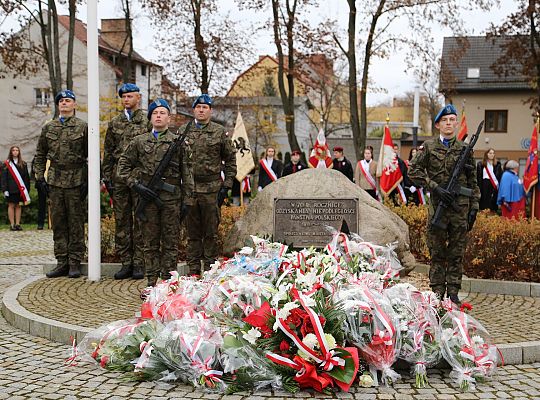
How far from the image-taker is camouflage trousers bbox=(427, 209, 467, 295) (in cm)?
763

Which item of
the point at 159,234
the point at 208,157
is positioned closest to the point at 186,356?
the point at 159,234

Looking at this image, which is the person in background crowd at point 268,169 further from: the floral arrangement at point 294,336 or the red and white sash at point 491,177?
the floral arrangement at point 294,336

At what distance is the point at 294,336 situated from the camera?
519 cm

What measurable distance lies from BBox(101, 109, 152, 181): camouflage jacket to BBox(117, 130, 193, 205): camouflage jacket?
979 millimetres

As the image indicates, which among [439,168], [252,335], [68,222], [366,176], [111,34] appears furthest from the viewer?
[111,34]

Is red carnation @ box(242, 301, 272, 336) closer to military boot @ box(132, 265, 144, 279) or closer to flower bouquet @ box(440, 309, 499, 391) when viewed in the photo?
flower bouquet @ box(440, 309, 499, 391)

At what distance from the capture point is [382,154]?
16188 mm

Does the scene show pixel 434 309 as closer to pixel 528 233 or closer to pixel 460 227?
pixel 460 227

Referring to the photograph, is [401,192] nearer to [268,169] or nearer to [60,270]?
[268,169]

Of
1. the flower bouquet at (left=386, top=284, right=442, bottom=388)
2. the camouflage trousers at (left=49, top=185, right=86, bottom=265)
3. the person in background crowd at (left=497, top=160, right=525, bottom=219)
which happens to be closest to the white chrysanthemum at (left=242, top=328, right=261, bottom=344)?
the flower bouquet at (left=386, top=284, right=442, bottom=388)

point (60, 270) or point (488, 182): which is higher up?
point (488, 182)

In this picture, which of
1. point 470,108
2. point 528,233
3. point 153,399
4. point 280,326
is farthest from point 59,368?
point 470,108

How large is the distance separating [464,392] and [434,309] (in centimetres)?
82

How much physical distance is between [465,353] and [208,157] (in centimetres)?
471
